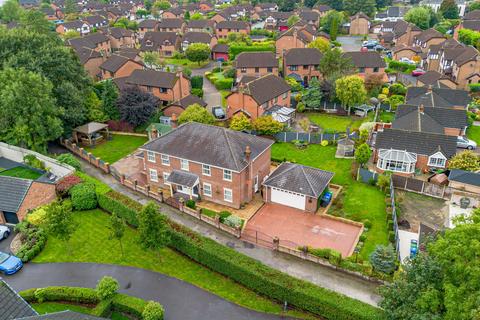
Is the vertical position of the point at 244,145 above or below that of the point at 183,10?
below

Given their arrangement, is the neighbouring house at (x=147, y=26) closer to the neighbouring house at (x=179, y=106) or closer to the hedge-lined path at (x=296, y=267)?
the neighbouring house at (x=179, y=106)

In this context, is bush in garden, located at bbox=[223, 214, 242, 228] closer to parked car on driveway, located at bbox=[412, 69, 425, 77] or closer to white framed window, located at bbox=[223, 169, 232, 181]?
white framed window, located at bbox=[223, 169, 232, 181]

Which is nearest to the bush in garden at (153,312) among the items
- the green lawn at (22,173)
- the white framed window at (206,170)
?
the white framed window at (206,170)

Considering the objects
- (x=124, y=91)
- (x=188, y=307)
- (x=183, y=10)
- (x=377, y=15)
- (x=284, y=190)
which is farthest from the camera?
(x=183, y=10)

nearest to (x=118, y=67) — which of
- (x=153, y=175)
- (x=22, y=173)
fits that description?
(x=22, y=173)

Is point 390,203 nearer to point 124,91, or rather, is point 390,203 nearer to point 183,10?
point 124,91

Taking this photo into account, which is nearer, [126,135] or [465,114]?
[465,114]

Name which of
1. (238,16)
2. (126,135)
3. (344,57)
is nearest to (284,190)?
(126,135)

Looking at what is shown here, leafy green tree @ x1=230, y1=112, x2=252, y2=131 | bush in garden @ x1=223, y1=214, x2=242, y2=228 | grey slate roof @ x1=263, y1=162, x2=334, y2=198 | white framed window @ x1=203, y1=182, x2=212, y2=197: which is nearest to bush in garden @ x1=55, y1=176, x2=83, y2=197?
white framed window @ x1=203, y1=182, x2=212, y2=197
